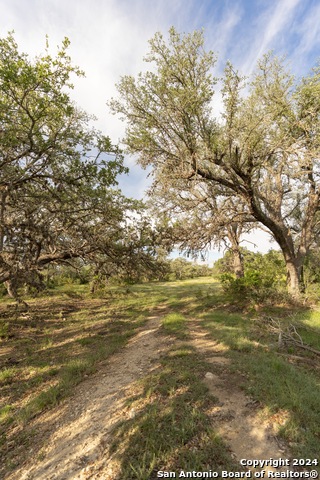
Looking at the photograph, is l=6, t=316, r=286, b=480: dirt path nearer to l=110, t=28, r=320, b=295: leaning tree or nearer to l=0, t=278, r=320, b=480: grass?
l=0, t=278, r=320, b=480: grass

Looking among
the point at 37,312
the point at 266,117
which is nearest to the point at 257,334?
the point at 266,117

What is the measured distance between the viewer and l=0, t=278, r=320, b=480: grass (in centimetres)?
391

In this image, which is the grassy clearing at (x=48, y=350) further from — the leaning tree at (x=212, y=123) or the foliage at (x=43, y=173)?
the leaning tree at (x=212, y=123)

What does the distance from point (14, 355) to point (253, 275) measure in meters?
13.3

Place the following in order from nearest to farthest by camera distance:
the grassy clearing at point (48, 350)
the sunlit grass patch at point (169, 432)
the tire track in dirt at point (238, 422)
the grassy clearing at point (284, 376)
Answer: the sunlit grass patch at point (169, 432) → the tire track in dirt at point (238, 422) → the grassy clearing at point (284, 376) → the grassy clearing at point (48, 350)

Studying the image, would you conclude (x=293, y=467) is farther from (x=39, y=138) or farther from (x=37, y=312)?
(x=37, y=312)

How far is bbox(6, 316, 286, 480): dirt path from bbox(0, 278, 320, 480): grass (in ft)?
0.82

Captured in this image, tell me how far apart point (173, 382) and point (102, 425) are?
1.85 metres

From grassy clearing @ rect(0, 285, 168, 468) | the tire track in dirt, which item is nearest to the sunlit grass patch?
the tire track in dirt

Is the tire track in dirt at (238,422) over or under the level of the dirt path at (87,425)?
over

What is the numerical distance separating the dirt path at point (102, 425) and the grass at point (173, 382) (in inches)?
9.8

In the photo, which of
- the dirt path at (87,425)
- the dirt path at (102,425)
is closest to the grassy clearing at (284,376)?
the dirt path at (102,425)

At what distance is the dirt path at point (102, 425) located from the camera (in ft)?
12.6

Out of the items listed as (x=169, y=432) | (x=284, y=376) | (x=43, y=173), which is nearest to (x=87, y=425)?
(x=169, y=432)
